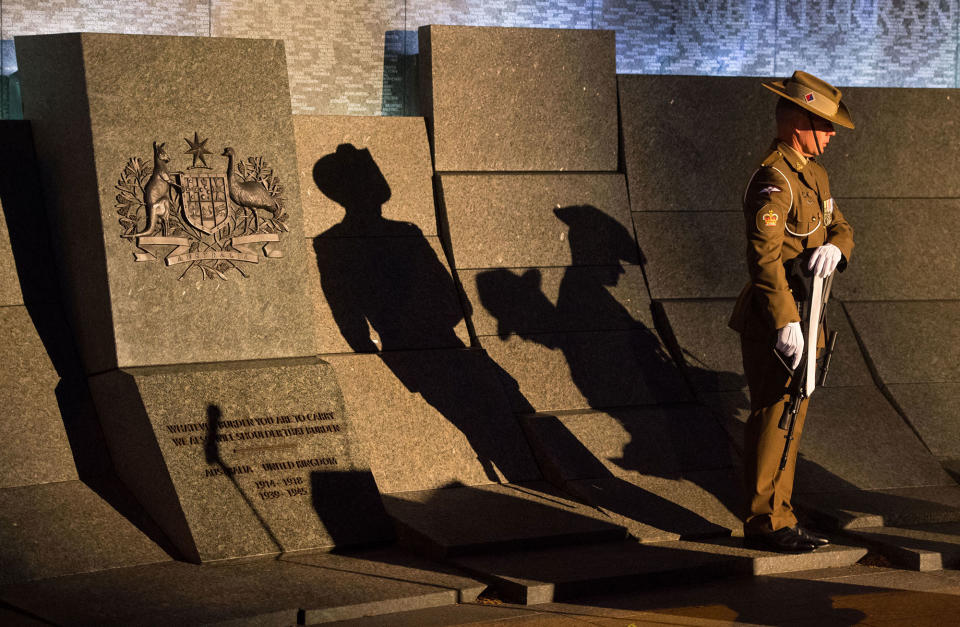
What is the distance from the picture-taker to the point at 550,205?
759 centimetres

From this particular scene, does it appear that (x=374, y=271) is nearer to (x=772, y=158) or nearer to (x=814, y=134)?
(x=772, y=158)

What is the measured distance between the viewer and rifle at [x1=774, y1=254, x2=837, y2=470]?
5.51 metres

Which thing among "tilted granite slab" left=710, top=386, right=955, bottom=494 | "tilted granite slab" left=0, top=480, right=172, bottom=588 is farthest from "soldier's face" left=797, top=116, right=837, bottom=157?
"tilted granite slab" left=0, top=480, right=172, bottom=588

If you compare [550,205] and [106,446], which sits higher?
[550,205]

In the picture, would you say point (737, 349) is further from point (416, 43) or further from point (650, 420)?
point (416, 43)

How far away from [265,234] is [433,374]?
49.2 inches

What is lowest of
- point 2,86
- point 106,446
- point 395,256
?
point 106,446

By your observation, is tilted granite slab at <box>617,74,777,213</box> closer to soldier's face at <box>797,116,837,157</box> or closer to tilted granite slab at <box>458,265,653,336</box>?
tilted granite slab at <box>458,265,653,336</box>

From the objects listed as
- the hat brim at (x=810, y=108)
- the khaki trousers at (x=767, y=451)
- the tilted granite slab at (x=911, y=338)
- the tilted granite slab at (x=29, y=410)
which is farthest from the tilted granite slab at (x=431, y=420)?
the tilted granite slab at (x=911, y=338)

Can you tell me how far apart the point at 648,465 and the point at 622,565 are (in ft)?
4.30

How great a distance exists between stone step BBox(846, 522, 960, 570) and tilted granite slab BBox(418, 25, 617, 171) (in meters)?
3.09

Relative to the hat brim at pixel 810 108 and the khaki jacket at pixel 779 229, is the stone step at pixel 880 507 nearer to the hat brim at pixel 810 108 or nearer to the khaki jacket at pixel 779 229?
the khaki jacket at pixel 779 229

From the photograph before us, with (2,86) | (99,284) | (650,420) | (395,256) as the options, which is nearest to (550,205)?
(395,256)

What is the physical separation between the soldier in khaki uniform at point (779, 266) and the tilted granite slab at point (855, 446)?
2.68ft
